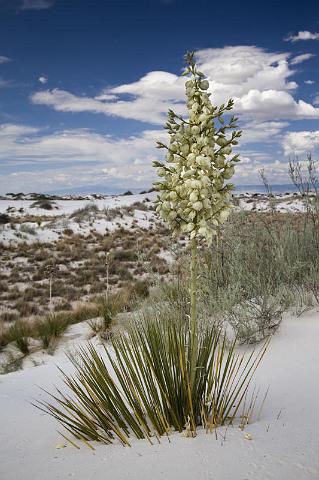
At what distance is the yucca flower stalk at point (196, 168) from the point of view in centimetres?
187

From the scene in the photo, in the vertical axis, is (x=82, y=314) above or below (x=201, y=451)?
below

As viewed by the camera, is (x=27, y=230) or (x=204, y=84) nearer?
(x=204, y=84)

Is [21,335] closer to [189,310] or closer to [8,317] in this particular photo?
[8,317]

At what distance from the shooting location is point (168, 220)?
6.41 feet

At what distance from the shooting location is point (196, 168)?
6.16 ft

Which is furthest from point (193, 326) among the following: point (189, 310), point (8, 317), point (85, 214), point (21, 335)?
point (85, 214)

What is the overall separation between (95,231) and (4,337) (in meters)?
13.9

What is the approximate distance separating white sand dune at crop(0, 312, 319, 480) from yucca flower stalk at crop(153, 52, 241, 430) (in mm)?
437

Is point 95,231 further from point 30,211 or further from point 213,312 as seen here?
point 213,312

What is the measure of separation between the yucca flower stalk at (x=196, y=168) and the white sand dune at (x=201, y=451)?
44 cm

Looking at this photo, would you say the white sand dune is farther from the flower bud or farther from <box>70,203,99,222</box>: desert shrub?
<box>70,203,99,222</box>: desert shrub

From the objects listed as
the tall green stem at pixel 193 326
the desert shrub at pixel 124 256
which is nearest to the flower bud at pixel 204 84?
the tall green stem at pixel 193 326

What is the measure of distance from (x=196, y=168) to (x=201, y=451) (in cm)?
128

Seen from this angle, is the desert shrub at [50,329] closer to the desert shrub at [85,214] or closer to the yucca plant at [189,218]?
the yucca plant at [189,218]
